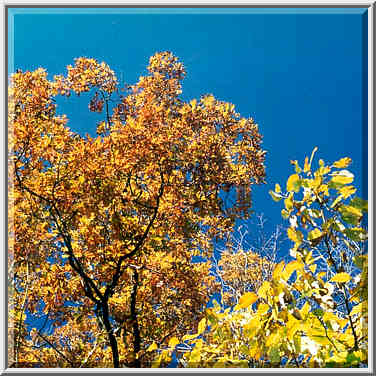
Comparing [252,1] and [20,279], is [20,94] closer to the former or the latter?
[20,279]

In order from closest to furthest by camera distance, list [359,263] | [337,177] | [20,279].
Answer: [337,177], [359,263], [20,279]

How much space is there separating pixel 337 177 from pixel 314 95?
3.28 feet

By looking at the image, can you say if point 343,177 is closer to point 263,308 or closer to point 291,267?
point 291,267

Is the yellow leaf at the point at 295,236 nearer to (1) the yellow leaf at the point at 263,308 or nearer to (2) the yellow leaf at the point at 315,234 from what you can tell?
(2) the yellow leaf at the point at 315,234

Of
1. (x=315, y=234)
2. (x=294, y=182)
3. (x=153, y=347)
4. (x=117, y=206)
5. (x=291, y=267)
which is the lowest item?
(x=153, y=347)

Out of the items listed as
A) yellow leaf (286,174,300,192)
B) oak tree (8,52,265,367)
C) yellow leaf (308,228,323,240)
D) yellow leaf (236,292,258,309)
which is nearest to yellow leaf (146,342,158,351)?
oak tree (8,52,265,367)

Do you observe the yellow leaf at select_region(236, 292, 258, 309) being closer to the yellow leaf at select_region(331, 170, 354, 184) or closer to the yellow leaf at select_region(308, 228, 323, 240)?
the yellow leaf at select_region(308, 228, 323, 240)

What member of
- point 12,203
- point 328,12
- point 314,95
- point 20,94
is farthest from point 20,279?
point 328,12

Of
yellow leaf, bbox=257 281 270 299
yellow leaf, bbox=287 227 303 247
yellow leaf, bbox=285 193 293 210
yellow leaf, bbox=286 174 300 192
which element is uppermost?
yellow leaf, bbox=286 174 300 192

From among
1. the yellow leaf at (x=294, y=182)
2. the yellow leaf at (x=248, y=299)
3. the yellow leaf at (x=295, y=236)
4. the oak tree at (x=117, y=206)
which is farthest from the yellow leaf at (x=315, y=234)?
the oak tree at (x=117, y=206)

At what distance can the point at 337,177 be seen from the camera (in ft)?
3.60

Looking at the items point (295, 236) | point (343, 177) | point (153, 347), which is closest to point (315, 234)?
point (295, 236)

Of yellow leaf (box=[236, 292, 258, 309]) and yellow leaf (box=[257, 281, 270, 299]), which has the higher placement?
yellow leaf (box=[257, 281, 270, 299])

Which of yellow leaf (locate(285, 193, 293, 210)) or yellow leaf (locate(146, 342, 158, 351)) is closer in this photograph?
yellow leaf (locate(285, 193, 293, 210))
